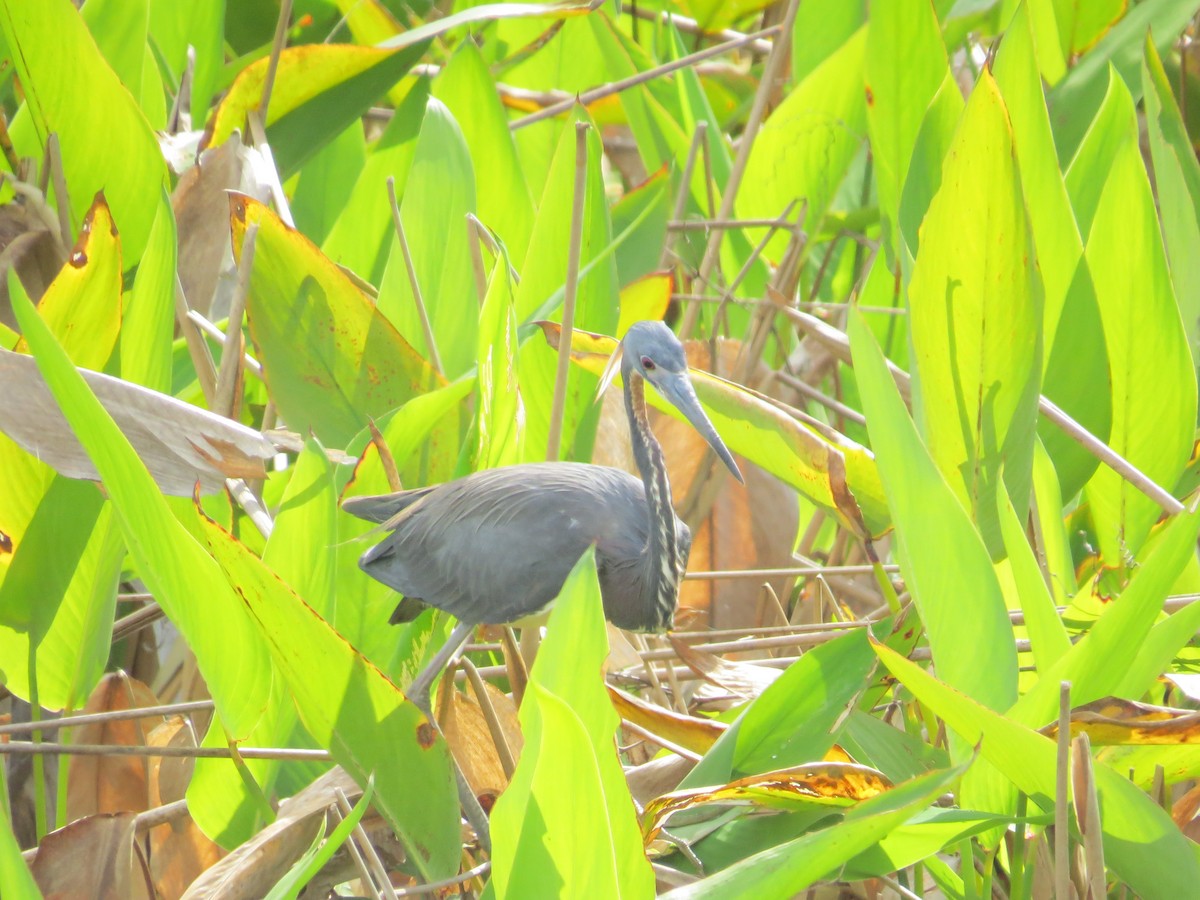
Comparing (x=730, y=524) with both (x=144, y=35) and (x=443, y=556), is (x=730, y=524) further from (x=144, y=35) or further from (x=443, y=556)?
(x=144, y=35)

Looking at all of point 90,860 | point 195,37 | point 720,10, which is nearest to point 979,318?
point 90,860

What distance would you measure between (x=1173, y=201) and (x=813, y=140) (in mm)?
569

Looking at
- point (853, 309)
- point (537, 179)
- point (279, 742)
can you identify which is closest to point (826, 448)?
point (853, 309)

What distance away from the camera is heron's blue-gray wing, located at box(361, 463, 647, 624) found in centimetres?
152

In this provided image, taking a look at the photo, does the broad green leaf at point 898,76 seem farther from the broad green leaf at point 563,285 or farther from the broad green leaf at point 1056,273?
the broad green leaf at point 563,285

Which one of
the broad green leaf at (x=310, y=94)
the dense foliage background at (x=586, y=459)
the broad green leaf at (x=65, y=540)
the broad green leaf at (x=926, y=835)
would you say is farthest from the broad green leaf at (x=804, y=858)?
the broad green leaf at (x=310, y=94)

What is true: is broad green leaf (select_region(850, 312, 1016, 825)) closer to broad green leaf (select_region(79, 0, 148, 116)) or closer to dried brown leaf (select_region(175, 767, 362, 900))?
dried brown leaf (select_region(175, 767, 362, 900))

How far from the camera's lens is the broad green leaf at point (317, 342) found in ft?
4.52

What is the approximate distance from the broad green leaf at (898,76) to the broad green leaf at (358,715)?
34.9 inches

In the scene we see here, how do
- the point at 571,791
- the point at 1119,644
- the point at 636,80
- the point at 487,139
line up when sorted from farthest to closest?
the point at 636,80 < the point at 487,139 < the point at 1119,644 < the point at 571,791

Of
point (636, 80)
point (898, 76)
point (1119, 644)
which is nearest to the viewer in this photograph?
point (1119, 644)

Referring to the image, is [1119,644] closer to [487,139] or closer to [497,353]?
[497,353]

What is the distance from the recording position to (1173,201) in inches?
61.2

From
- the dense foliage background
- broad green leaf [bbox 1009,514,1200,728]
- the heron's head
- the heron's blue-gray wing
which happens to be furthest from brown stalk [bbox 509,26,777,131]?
broad green leaf [bbox 1009,514,1200,728]
